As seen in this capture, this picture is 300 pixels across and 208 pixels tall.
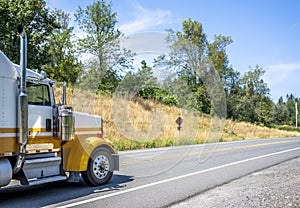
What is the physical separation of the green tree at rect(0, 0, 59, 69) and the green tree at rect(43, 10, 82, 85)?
5.28 feet

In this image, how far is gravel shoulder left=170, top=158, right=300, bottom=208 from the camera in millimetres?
6016

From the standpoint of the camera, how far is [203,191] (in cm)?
712

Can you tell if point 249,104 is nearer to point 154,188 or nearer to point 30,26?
point 30,26

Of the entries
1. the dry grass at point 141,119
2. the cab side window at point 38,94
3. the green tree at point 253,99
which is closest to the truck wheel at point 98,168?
the cab side window at point 38,94

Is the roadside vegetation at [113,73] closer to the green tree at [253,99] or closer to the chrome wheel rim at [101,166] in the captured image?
the chrome wheel rim at [101,166]

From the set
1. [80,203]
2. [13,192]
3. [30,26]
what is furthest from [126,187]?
[30,26]

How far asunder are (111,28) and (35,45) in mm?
7734

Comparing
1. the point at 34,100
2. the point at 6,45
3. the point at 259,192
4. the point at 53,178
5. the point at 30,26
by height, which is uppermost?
the point at 30,26

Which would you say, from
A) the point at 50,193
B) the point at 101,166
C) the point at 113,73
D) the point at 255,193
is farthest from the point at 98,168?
the point at 113,73

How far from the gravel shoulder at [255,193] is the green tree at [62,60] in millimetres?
21054

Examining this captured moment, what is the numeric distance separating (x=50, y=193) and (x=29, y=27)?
19718 millimetres

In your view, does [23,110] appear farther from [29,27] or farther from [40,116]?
[29,27]

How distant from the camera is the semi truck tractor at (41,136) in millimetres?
6184

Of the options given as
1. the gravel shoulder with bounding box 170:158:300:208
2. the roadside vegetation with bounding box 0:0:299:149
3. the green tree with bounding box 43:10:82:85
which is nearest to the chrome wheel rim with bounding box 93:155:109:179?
the gravel shoulder with bounding box 170:158:300:208
